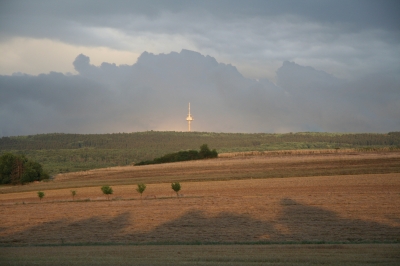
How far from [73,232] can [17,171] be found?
2253 inches

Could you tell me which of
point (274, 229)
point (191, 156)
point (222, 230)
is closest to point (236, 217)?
point (222, 230)

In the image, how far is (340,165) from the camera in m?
59.0

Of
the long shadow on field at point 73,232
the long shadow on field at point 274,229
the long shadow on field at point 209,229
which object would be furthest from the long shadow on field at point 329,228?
the long shadow on field at point 73,232

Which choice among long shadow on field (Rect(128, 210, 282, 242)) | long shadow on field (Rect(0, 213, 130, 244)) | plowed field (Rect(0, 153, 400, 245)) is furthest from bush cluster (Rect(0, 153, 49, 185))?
Result: long shadow on field (Rect(128, 210, 282, 242))

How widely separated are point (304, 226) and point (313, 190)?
16220 millimetres

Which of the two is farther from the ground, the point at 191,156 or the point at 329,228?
the point at 191,156

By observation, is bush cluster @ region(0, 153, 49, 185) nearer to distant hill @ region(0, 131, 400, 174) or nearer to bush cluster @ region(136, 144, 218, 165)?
bush cluster @ region(136, 144, 218, 165)

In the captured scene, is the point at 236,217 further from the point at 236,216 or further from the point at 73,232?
the point at 73,232

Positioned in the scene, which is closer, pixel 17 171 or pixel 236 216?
pixel 236 216

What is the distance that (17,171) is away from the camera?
247 feet

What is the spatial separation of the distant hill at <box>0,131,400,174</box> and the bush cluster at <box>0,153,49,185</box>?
3242 centimetres

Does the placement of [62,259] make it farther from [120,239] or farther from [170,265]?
[120,239]

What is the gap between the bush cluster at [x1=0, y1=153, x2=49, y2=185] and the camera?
2931 inches

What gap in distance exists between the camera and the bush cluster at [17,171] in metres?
74.5
